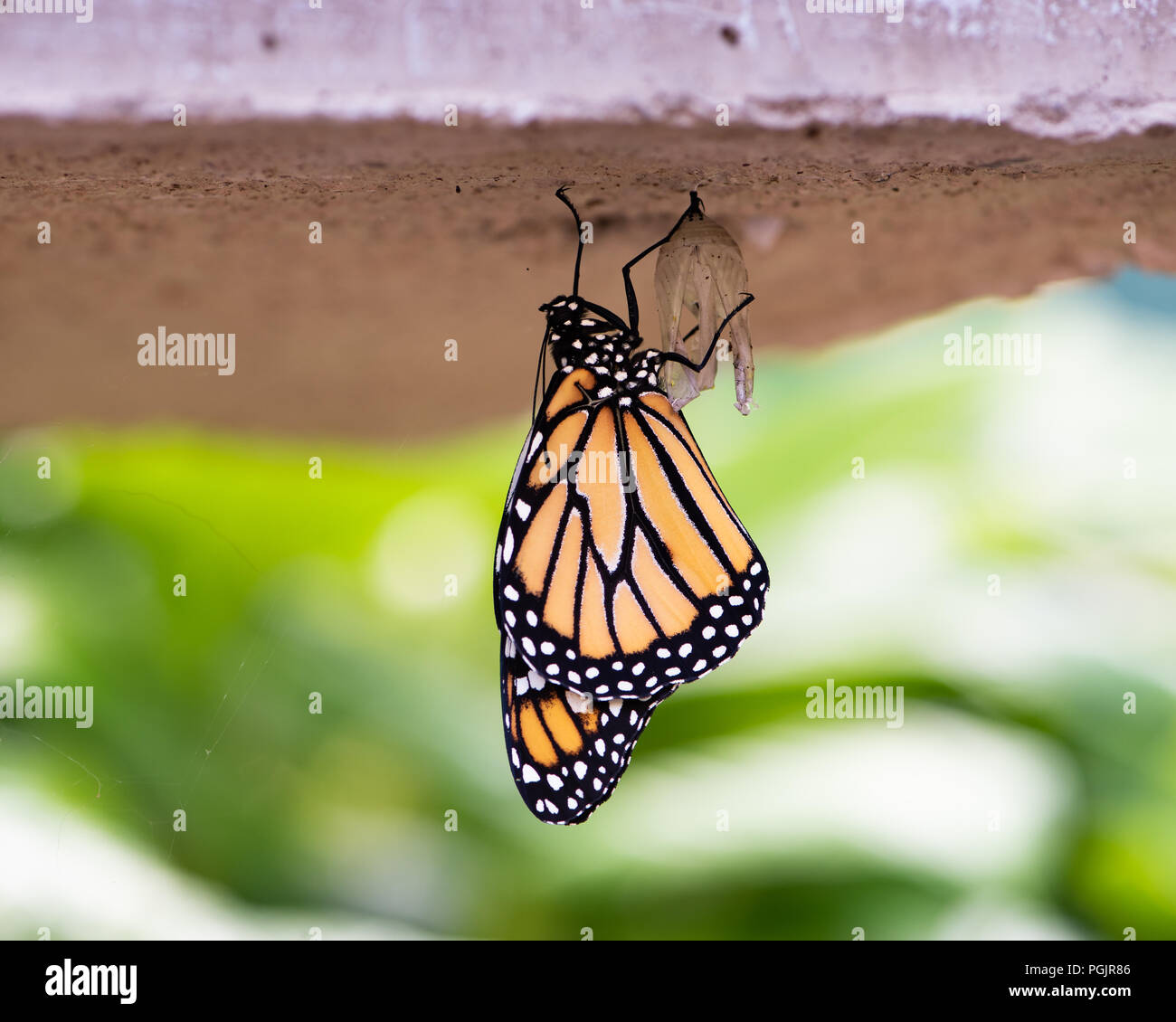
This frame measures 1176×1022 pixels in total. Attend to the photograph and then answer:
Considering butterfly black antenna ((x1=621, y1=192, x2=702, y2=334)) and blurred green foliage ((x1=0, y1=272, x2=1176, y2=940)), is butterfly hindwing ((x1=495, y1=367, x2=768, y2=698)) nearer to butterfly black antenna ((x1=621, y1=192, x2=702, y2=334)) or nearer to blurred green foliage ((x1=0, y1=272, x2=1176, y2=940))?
butterfly black antenna ((x1=621, y1=192, x2=702, y2=334))

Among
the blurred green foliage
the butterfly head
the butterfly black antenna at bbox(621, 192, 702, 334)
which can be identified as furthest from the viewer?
the blurred green foliage

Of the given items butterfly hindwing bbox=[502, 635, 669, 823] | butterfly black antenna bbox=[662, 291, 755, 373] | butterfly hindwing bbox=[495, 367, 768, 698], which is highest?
butterfly black antenna bbox=[662, 291, 755, 373]

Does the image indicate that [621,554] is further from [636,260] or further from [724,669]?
[724,669]

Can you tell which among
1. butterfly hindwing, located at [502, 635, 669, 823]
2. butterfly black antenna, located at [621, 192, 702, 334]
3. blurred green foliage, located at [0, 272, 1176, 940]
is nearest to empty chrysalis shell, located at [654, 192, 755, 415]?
butterfly black antenna, located at [621, 192, 702, 334]

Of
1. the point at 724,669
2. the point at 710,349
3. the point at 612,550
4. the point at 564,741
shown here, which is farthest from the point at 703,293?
the point at 724,669

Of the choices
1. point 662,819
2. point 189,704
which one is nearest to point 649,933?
point 662,819
